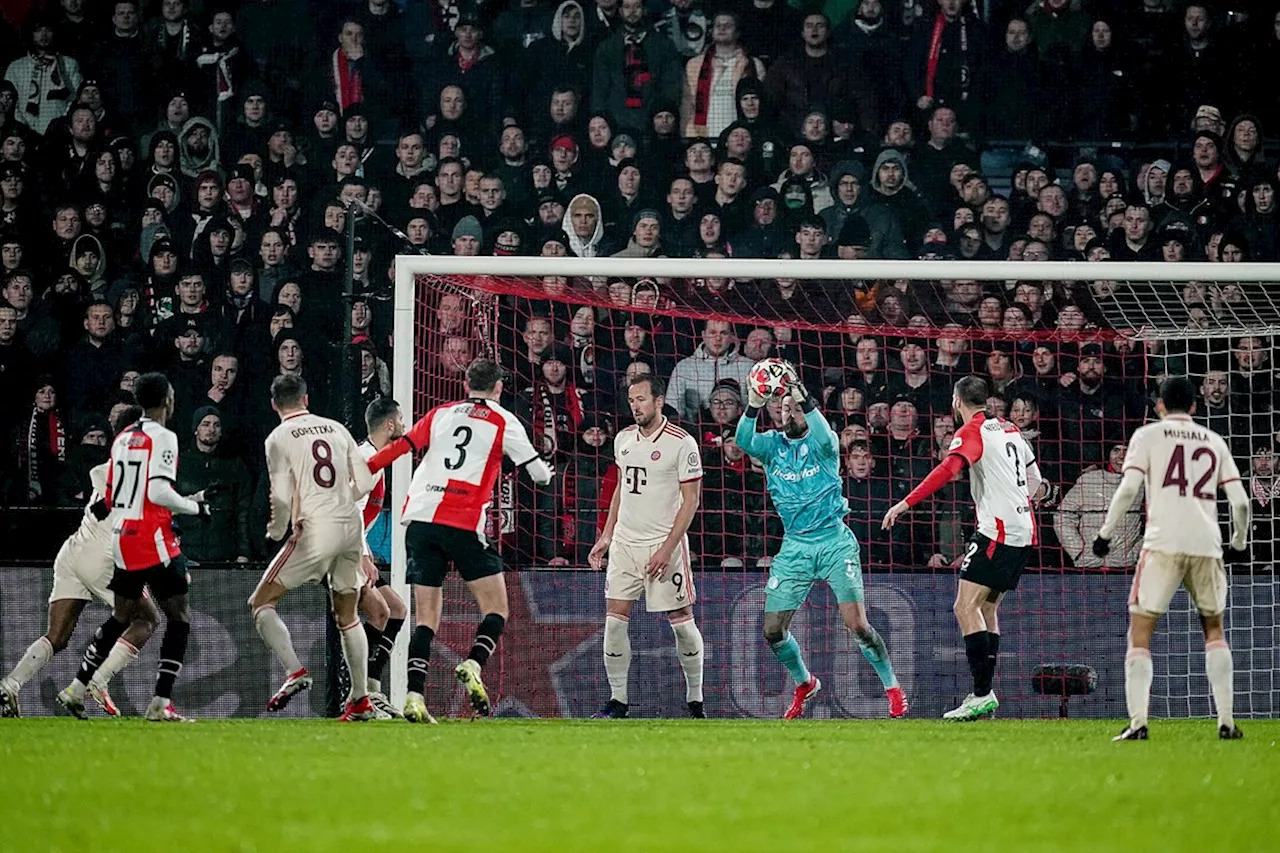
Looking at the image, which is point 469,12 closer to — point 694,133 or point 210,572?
point 694,133

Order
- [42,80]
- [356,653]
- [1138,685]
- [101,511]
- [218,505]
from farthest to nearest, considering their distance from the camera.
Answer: [42,80]
[218,505]
[101,511]
[356,653]
[1138,685]

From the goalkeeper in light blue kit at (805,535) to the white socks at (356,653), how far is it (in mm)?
2594

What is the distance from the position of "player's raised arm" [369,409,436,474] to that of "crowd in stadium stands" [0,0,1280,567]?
230 cm

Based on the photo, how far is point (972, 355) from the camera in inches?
492

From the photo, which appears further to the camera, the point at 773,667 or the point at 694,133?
the point at 694,133

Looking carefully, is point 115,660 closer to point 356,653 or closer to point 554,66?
point 356,653

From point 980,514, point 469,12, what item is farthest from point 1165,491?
point 469,12

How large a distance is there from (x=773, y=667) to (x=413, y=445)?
3.67m

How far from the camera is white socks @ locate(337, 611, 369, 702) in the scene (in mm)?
8805

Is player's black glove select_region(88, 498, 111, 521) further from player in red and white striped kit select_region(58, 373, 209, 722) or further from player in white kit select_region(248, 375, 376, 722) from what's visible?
player in white kit select_region(248, 375, 376, 722)

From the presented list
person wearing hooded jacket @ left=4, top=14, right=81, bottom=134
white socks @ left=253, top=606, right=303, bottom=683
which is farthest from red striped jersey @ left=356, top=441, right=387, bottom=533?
person wearing hooded jacket @ left=4, top=14, right=81, bottom=134

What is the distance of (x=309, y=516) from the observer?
867 centimetres

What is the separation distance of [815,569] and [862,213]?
4649 mm

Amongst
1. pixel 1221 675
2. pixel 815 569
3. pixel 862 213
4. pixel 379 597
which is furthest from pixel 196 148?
pixel 1221 675
